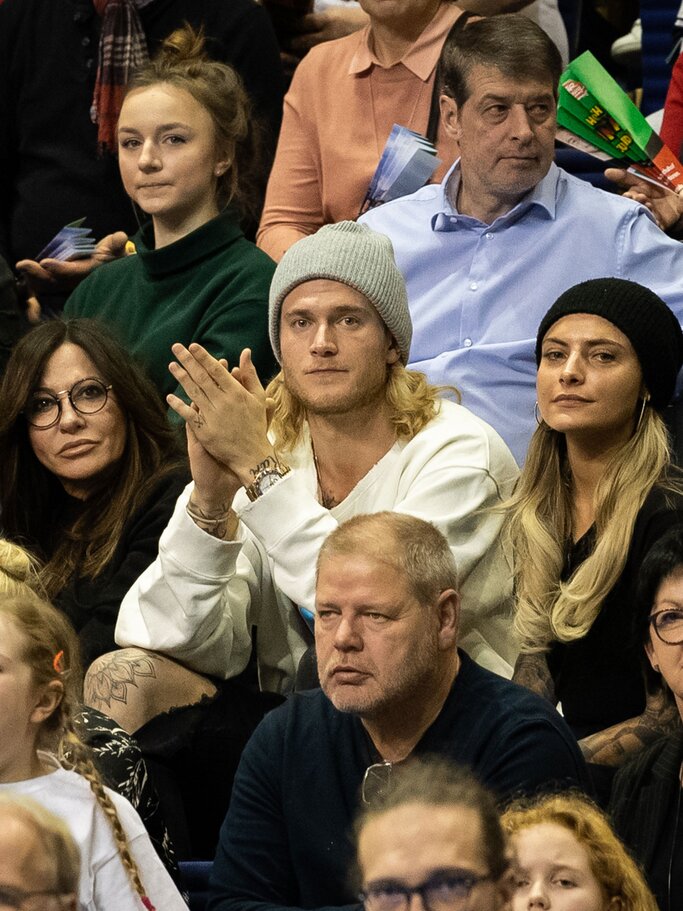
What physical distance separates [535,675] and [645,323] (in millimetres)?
751

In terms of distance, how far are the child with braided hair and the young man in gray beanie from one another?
57 cm

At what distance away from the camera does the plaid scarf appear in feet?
17.0

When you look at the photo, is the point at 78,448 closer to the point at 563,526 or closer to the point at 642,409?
the point at 563,526

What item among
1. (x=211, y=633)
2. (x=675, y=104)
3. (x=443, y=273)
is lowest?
(x=211, y=633)

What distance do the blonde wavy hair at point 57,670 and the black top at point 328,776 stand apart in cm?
28

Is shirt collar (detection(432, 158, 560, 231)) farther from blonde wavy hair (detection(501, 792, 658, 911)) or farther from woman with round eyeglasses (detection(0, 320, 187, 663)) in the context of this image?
blonde wavy hair (detection(501, 792, 658, 911))

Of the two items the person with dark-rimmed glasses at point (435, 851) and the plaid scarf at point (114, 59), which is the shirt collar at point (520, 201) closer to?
the plaid scarf at point (114, 59)

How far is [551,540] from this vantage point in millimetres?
3627

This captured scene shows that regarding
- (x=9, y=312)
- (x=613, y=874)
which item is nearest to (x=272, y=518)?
(x=613, y=874)

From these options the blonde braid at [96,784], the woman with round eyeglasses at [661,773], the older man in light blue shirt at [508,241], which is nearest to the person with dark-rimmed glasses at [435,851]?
the blonde braid at [96,784]

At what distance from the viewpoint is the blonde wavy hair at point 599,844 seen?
2518 mm

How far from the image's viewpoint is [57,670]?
2.92m

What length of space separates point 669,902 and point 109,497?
1735 millimetres

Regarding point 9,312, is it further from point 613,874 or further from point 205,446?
point 613,874
